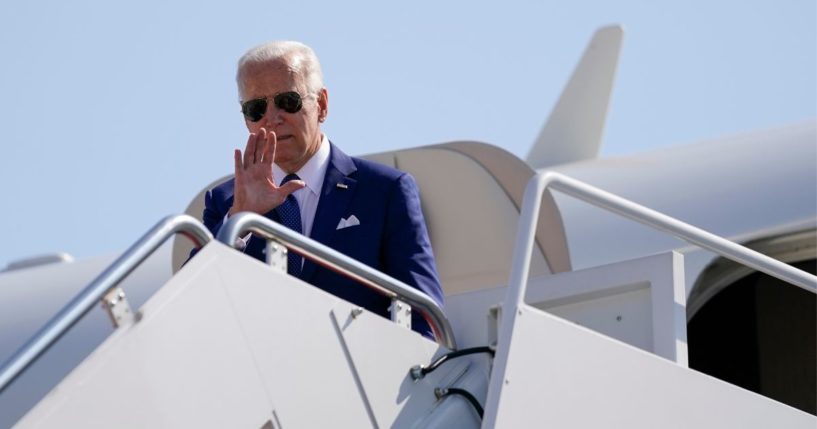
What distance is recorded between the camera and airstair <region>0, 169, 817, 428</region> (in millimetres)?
3811

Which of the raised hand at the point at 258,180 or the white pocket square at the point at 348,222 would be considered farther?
the white pocket square at the point at 348,222

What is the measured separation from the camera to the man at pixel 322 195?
5.04m

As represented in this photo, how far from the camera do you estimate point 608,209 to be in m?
4.72

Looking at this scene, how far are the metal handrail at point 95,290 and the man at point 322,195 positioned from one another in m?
0.90

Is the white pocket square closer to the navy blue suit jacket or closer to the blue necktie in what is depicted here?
the navy blue suit jacket

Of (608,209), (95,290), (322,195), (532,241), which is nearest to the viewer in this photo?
(95,290)

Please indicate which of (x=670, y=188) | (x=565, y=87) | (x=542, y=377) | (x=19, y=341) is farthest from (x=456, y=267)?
(x=565, y=87)

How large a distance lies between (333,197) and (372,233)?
0.20 meters

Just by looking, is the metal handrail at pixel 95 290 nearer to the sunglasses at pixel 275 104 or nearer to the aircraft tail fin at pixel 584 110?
the sunglasses at pixel 275 104

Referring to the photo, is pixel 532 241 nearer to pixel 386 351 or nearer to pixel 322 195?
pixel 386 351

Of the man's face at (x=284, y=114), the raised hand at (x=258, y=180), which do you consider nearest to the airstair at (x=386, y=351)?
the raised hand at (x=258, y=180)

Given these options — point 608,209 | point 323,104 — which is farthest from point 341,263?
point 323,104

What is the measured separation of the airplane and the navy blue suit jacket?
0.20 metres

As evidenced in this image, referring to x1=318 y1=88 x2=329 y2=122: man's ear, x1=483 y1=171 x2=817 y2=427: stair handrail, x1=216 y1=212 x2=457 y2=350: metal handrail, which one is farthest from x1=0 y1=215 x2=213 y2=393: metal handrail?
x1=318 y1=88 x2=329 y2=122: man's ear
